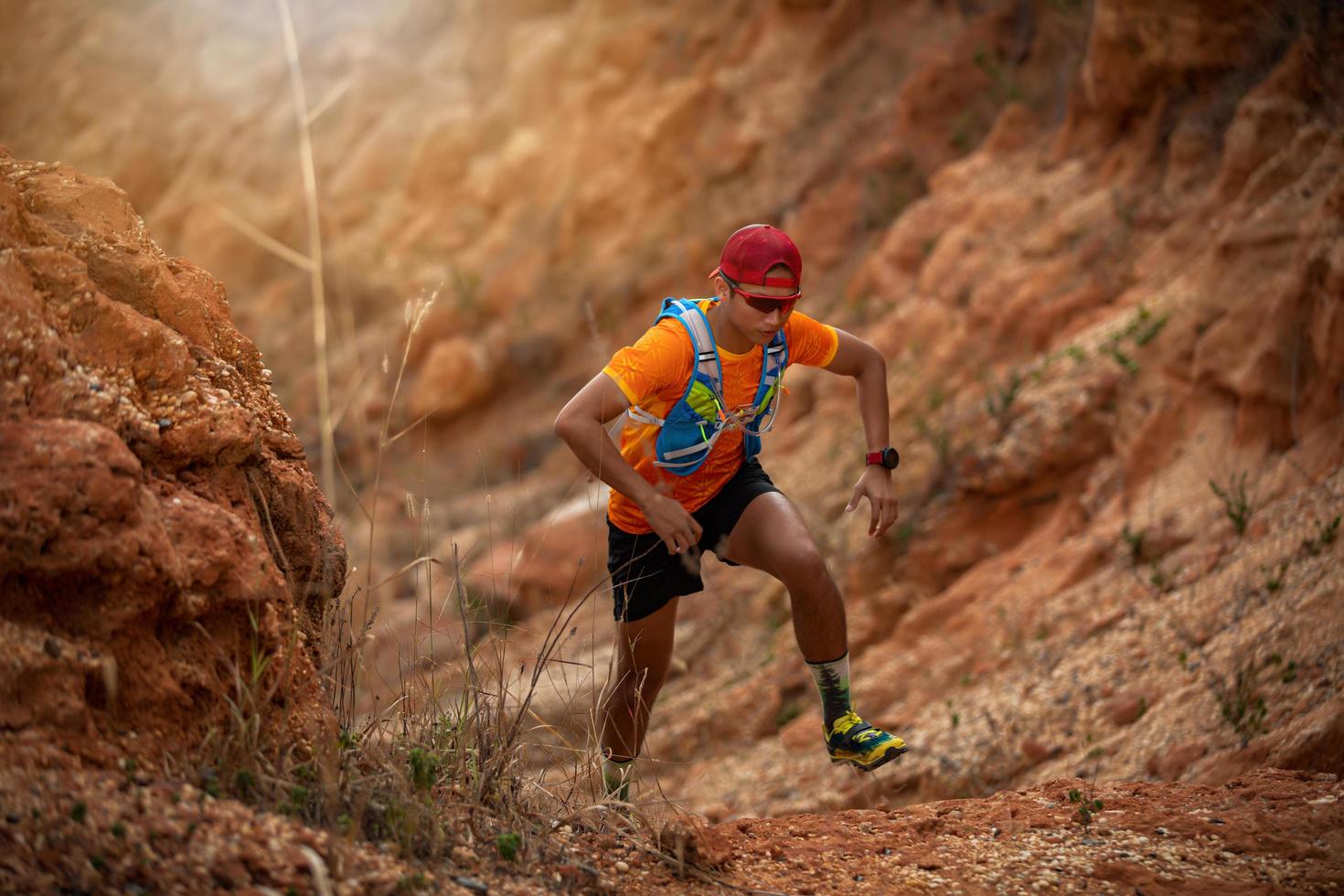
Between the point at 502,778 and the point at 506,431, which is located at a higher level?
the point at 506,431

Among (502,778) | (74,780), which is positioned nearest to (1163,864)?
(502,778)

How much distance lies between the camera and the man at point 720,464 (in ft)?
10.9

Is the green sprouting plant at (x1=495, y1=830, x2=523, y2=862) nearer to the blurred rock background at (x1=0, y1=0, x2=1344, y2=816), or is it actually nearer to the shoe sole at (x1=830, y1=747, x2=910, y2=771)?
the blurred rock background at (x1=0, y1=0, x2=1344, y2=816)

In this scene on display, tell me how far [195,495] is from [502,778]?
0.93 metres

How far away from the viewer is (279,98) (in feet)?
61.1

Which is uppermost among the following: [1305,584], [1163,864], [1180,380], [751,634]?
[1180,380]

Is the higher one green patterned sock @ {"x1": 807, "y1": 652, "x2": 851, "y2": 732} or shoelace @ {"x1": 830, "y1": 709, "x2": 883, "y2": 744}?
green patterned sock @ {"x1": 807, "y1": 652, "x2": 851, "y2": 732}

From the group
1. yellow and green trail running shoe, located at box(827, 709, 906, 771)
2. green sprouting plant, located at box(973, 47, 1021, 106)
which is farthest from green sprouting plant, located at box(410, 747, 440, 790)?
green sprouting plant, located at box(973, 47, 1021, 106)

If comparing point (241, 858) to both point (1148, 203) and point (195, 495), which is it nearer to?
point (195, 495)

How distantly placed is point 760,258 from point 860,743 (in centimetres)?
140

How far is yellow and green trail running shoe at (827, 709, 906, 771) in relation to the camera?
3.39 metres

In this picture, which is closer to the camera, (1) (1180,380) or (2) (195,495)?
(2) (195,495)

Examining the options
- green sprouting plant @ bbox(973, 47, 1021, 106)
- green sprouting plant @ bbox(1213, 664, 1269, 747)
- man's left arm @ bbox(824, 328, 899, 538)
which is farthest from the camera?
green sprouting plant @ bbox(973, 47, 1021, 106)

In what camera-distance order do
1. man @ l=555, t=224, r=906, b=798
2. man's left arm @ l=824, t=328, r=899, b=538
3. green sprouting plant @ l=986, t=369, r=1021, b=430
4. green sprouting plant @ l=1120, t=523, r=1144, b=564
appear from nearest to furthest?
man @ l=555, t=224, r=906, b=798 → man's left arm @ l=824, t=328, r=899, b=538 → green sprouting plant @ l=1120, t=523, r=1144, b=564 → green sprouting plant @ l=986, t=369, r=1021, b=430
